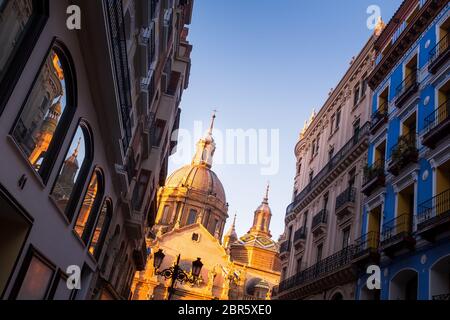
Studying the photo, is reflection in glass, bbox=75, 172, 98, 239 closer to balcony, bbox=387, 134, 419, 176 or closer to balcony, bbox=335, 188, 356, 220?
balcony, bbox=387, 134, 419, 176

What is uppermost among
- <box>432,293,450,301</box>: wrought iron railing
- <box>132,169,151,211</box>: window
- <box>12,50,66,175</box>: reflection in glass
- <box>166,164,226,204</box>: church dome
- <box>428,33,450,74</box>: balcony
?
<box>166,164,226,204</box>: church dome

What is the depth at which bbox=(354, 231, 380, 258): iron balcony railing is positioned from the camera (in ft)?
56.2

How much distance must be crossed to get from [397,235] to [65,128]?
10.9 m

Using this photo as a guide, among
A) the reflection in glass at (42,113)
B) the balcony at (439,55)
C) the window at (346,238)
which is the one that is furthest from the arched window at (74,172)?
the window at (346,238)

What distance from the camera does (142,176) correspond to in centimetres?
2309

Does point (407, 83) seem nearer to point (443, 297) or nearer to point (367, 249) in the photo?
point (367, 249)

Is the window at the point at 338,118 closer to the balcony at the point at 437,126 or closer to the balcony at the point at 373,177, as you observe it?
the balcony at the point at 373,177

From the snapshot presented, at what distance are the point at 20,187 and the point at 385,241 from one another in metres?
12.2

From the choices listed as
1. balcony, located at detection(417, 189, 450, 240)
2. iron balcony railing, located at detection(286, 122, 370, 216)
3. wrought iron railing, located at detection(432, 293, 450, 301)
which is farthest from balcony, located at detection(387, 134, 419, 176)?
wrought iron railing, located at detection(432, 293, 450, 301)

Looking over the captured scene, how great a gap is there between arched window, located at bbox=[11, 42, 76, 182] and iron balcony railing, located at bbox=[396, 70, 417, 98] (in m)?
12.9

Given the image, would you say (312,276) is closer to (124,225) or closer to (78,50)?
(124,225)

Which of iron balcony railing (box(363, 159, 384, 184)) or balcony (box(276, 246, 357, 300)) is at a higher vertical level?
iron balcony railing (box(363, 159, 384, 184))

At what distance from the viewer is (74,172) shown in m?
11.9
